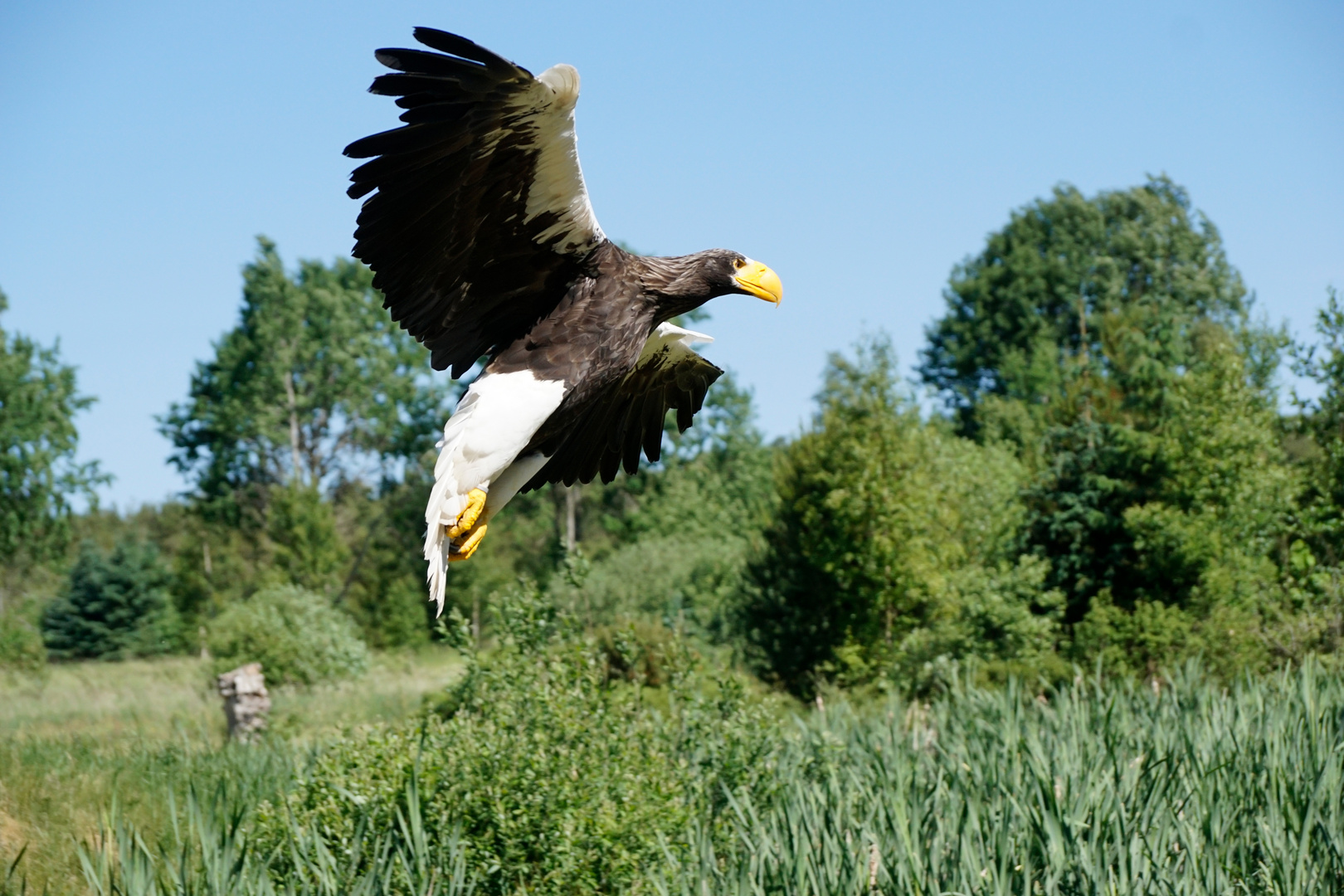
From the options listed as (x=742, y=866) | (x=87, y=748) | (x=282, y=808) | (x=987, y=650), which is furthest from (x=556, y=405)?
(x=987, y=650)

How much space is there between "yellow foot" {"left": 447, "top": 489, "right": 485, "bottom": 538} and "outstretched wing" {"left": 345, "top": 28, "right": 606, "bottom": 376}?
713mm

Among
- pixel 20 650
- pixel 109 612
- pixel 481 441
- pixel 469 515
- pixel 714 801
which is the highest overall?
pixel 481 441

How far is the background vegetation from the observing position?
5152 mm

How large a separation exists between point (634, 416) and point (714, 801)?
252cm

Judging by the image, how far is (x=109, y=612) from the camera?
108 ft

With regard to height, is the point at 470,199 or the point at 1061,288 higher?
the point at 1061,288

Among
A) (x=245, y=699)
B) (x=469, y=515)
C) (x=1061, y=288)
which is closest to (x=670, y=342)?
(x=469, y=515)

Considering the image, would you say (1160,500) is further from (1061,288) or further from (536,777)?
(1061,288)

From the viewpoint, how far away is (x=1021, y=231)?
41.9 meters

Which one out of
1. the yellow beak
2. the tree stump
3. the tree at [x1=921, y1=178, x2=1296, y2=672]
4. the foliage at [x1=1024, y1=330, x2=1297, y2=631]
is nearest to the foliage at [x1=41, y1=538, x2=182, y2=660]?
the tree stump

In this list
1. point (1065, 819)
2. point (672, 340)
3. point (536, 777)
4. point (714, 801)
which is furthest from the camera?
point (714, 801)

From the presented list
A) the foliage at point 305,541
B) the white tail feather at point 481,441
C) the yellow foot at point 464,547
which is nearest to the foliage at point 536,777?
the yellow foot at point 464,547

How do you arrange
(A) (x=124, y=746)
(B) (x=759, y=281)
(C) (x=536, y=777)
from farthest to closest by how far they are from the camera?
(A) (x=124, y=746), (C) (x=536, y=777), (B) (x=759, y=281)

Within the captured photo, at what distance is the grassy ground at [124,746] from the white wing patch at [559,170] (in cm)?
302
